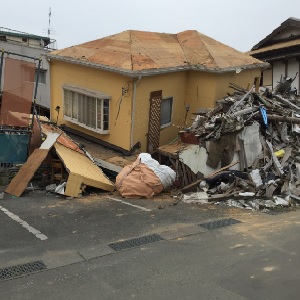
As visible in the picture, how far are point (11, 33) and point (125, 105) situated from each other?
76.6 feet

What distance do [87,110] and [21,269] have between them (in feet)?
34.7

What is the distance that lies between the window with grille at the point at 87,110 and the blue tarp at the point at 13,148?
3.29 metres

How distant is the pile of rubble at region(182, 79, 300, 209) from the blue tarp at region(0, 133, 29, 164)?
578 centimetres

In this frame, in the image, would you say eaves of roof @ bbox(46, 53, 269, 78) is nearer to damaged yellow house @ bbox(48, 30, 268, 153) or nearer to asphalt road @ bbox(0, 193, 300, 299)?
damaged yellow house @ bbox(48, 30, 268, 153)

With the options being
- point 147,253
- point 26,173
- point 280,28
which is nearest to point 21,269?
point 147,253

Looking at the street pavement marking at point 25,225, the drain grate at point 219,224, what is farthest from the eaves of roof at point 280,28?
the street pavement marking at point 25,225

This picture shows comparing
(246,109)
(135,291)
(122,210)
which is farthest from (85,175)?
(135,291)

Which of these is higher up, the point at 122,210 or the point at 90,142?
the point at 90,142

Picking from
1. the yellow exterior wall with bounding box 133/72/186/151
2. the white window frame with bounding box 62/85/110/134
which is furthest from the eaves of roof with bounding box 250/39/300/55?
the white window frame with bounding box 62/85/110/134

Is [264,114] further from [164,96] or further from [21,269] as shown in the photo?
[21,269]

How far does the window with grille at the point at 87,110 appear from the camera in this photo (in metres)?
15.9

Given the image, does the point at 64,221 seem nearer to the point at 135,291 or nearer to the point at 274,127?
the point at 135,291

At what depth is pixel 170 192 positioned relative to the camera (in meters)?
13.5

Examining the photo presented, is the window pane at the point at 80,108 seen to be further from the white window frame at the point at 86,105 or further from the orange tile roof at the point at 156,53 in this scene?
the orange tile roof at the point at 156,53
